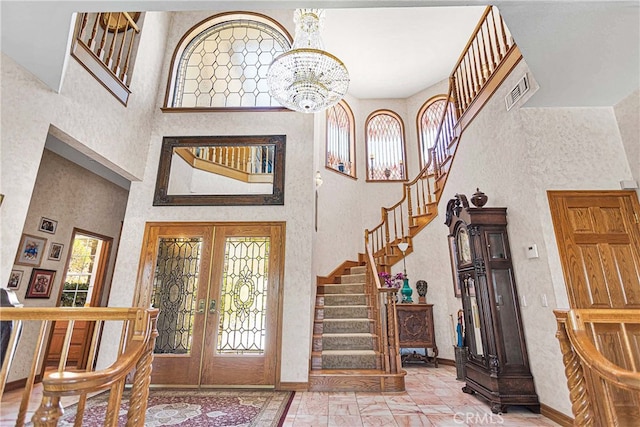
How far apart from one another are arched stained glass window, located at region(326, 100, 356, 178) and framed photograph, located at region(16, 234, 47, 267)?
4.97 meters

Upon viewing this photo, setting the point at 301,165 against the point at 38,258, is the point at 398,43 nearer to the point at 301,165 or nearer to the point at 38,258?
the point at 301,165

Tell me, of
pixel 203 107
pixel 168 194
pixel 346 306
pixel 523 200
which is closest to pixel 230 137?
pixel 203 107

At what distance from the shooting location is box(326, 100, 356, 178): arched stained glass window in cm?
711

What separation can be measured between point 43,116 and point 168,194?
1.65m

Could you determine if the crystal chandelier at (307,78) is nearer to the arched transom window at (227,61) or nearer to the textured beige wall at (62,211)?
the arched transom window at (227,61)

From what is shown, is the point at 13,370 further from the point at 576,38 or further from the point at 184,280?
the point at 576,38

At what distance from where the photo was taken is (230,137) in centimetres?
456

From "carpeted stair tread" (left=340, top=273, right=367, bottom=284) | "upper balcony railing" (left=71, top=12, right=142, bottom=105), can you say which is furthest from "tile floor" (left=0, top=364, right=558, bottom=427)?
"upper balcony railing" (left=71, top=12, right=142, bottom=105)

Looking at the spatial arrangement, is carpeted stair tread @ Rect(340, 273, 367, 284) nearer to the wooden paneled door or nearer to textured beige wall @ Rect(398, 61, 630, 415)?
textured beige wall @ Rect(398, 61, 630, 415)

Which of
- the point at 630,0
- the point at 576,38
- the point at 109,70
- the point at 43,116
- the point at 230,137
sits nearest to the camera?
the point at 630,0

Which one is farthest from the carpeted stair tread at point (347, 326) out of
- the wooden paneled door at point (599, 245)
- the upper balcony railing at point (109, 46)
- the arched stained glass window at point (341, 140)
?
the upper balcony railing at point (109, 46)

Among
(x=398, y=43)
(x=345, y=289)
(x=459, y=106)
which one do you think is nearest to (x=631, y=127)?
(x=459, y=106)

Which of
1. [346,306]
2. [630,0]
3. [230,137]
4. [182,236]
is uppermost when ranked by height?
[230,137]
